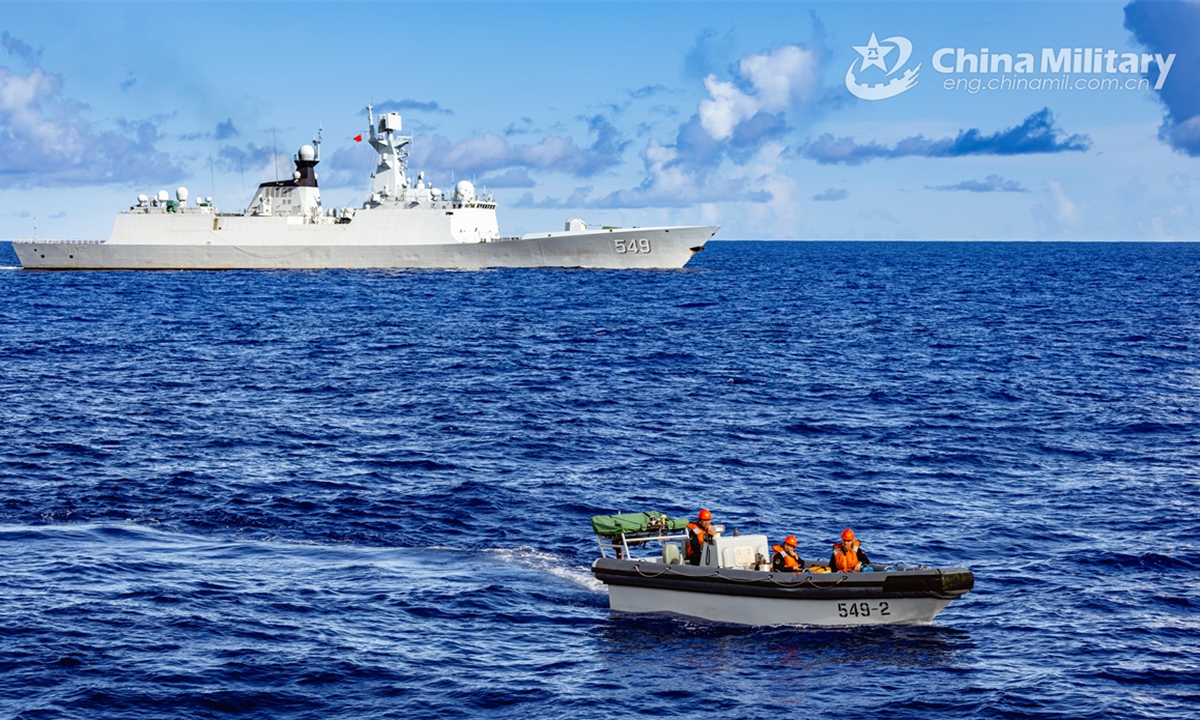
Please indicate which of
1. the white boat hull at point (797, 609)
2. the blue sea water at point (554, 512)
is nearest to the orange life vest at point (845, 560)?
the white boat hull at point (797, 609)

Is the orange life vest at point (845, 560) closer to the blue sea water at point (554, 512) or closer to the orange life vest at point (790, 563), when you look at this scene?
the orange life vest at point (790, 563)

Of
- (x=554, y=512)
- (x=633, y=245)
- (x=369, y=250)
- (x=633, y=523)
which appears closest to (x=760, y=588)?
(x=633, y=523)

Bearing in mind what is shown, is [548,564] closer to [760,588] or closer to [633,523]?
[633,523]

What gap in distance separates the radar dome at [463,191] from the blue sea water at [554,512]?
44.1 metres

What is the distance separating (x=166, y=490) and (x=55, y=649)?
1031 cm

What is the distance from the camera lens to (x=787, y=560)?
19734 millimetres

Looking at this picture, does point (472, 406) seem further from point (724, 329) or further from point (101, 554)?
point (724, 329)

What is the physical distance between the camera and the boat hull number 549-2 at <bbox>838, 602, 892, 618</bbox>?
63.6 feet

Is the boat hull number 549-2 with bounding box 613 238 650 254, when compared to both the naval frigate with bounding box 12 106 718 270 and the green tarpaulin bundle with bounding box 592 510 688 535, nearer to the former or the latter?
the naval frigate with bounding box 12 106 718 270

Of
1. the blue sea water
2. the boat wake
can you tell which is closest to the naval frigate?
the blue sea water

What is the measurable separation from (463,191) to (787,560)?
3341 inches

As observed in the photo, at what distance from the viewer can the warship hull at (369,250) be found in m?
101

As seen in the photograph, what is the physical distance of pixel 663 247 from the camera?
10288 centimetres

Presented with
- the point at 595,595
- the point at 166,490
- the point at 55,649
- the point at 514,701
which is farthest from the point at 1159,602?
the point at 166,490
